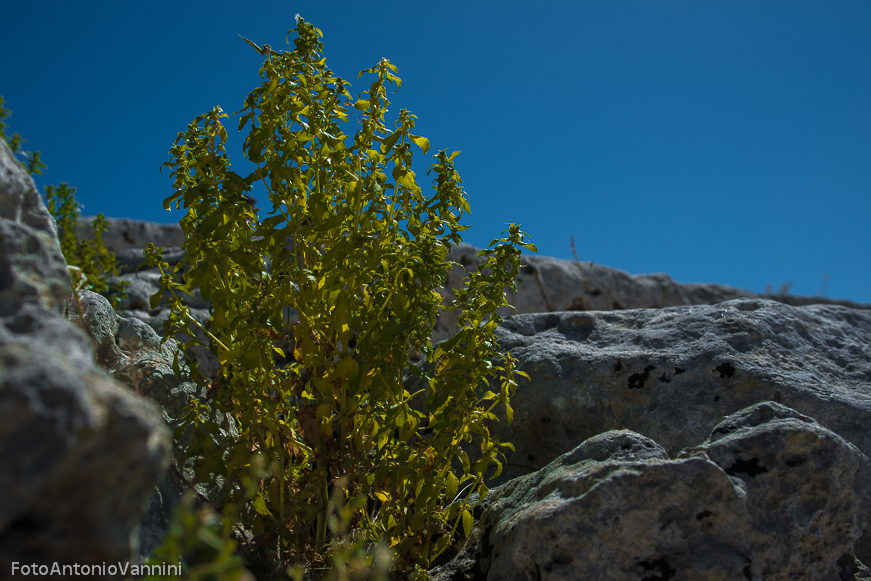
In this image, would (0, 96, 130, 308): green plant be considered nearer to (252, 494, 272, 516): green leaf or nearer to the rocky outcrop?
the rocky outcrop

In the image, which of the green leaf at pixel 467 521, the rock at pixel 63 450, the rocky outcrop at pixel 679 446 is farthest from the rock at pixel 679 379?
the rock at pixel 63 450

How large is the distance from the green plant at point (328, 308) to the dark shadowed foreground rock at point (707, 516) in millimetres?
499

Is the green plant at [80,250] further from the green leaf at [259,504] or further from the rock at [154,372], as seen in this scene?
the green leaf at [259,504]

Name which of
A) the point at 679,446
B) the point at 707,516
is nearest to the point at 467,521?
the point at 707,516

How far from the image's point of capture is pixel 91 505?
1.24m

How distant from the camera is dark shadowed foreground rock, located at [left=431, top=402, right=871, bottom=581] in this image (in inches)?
89.2

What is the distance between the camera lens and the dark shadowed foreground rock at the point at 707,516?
2266 mm

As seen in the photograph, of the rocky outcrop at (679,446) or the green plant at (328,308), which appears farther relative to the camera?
the green plant at (328,308)

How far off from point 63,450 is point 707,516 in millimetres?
Result: 2161

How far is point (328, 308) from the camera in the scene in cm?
278

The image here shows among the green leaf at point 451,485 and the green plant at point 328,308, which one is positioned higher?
the green plant at point 328,308

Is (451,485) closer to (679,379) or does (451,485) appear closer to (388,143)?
(388,143)

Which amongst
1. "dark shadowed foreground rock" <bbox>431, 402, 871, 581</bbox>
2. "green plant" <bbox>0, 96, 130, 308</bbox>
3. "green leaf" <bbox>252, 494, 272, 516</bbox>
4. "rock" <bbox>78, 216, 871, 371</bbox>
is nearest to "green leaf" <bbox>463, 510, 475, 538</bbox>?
"dark shadowed foreground rock" <bbox>431, 402, 871, 581</bbox>

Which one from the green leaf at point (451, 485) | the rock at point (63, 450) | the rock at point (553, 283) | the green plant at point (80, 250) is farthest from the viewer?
the rock at point (553, 283)
